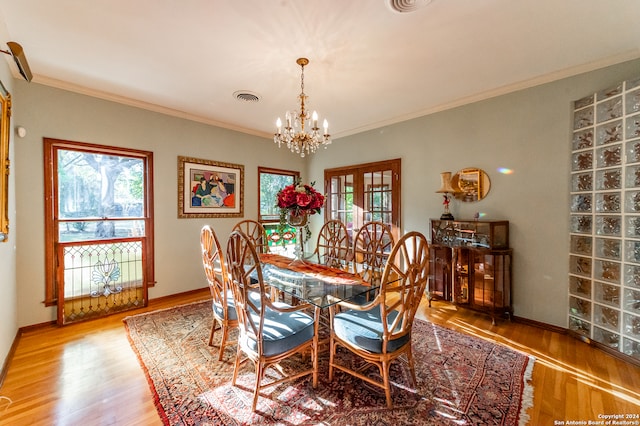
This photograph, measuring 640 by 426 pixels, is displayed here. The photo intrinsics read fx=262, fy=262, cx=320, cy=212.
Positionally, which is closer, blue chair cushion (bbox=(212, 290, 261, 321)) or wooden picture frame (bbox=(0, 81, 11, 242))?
wooden picture frame (bbox=(0, 81, 11, 242))

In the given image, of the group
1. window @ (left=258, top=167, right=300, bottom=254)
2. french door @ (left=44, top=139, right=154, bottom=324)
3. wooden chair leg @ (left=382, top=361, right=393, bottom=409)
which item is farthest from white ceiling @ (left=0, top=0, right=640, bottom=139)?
wooden chair leg @ (left=382, top=361, right=393, bottom=409)

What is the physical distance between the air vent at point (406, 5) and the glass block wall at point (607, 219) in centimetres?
198

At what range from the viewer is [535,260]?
Answer: 288 centimetres

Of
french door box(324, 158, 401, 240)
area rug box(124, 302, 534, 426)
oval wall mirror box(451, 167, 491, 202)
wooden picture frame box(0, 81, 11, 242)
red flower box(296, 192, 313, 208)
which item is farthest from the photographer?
french door box(324, 158, 401, 240)

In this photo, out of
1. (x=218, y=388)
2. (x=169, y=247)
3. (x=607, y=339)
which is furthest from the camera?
(x=169, y=247)

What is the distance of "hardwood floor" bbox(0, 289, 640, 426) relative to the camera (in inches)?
64.6

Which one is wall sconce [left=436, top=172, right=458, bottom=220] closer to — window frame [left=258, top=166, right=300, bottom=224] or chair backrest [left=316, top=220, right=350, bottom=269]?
chair backrest [left=316, top=220, right=350, bottom=269]

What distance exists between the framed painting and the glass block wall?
170 inches

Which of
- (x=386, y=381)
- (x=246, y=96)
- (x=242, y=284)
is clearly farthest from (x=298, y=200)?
(x=246, y=96)

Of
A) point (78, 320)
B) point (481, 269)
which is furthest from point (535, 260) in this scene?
point (78, 320)

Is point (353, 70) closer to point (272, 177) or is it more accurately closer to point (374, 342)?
point (374, 342)

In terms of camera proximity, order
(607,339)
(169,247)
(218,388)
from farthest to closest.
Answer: (169,247) → (607,339) → (218,388)

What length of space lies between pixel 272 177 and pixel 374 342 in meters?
3.85

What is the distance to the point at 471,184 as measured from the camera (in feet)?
10.8
